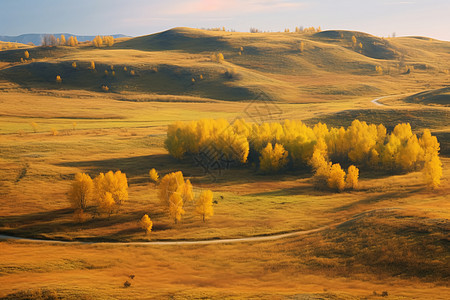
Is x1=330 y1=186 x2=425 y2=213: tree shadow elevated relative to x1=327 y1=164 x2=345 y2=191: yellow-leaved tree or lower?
lower

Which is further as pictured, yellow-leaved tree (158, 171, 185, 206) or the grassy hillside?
the grassy hillside

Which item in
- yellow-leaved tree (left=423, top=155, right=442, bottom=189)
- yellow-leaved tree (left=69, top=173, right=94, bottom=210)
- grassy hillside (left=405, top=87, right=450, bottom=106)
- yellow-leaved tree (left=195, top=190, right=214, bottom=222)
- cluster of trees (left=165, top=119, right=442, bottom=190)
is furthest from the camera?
grassy hillside (left=405, top=87, right=450, bottom=106)

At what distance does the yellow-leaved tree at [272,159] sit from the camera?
308 ft

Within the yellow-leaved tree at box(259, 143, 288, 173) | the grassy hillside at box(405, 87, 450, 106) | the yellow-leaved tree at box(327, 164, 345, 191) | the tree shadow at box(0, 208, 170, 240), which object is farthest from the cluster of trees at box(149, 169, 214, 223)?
the grassy hillside at box(405, 87, 450, 106)

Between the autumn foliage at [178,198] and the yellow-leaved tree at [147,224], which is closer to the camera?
the yellow-leaved tree at [147,224]

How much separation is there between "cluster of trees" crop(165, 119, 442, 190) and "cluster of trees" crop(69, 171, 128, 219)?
3044 centimetres

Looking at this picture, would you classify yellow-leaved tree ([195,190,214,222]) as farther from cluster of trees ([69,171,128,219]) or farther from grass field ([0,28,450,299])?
cluster of trees ([69,171,128,219])

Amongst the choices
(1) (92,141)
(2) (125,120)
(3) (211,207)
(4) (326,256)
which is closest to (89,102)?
(2) (125,120)

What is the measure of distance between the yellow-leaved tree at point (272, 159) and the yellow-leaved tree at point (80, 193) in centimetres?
4189

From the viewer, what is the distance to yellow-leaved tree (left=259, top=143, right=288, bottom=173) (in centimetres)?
9381

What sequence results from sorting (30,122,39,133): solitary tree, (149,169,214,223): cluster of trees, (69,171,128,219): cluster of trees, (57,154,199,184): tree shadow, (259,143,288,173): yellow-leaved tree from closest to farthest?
(149,169,214,223): cluster of trees < (69,171,128,219): cluster of trees < (57,154,199,184): tree shadow < (259,143,288,173): yellow-leaved tree < (30,122,39,133): solitary tree

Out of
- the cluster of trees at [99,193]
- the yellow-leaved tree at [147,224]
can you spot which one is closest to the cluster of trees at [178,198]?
the yellow-leaved tree at [147,224]

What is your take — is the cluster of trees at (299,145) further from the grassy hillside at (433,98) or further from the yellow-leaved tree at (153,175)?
the grassy hillside at (433,98)

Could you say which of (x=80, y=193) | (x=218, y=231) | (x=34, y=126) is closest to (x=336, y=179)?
(x=218, y=231)
